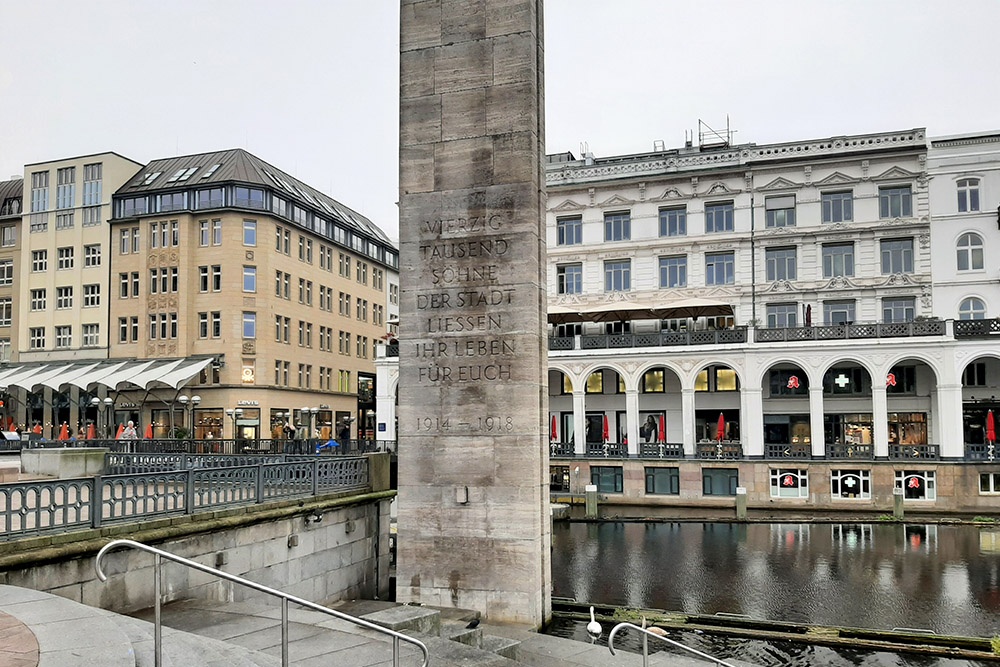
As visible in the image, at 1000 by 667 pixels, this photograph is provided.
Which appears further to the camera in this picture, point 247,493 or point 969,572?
point 969,572

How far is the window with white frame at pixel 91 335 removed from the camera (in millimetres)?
57719

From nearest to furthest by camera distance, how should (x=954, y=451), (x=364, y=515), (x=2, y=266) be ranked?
1. (x=364, y=515)
2. (x=954, y=451)
3. (x=2, y=266)

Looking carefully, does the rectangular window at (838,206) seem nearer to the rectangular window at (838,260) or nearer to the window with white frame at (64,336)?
the rectangular window at (838,260)

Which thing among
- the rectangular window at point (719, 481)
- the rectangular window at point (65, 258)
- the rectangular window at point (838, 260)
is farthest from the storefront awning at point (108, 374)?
the rectangular window at point (838, 260)

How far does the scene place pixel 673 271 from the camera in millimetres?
49750

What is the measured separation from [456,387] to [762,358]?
30278mm

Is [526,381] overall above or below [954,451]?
above

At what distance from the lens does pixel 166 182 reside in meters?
57.5

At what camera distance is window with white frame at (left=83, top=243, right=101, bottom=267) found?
58.2 m

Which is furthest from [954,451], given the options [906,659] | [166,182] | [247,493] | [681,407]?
[166,182]

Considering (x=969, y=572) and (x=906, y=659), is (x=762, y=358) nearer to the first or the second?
(x=969, y=572)

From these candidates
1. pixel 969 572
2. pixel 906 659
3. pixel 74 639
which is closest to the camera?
pixel 74 639

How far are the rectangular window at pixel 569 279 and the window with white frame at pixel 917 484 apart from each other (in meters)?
21.1

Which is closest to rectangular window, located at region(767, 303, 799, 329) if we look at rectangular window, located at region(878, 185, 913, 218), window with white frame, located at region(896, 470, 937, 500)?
rectangular window, located at region(878, 185, 913, 218)
